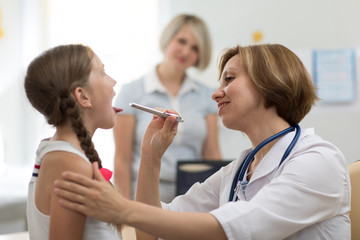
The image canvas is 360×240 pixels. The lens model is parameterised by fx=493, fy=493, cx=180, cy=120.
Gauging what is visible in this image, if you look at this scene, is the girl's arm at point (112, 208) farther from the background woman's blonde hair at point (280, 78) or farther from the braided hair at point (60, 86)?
the background woman's blonde hair at point (280, 78)

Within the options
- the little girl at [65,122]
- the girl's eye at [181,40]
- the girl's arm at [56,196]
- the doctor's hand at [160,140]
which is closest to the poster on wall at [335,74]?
the girl's eye at [181,40]

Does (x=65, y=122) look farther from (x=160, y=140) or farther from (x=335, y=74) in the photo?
(x=335, y=74)

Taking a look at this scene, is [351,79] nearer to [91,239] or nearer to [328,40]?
[328,40]

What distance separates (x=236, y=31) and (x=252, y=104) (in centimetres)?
184

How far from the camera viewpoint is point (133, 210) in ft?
3.16

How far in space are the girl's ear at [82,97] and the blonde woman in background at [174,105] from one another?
52.1 inches

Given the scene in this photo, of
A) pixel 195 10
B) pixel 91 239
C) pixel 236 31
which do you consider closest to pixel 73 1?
pixel 195 10

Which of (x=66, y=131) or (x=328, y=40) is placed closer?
(x=66, y=131)

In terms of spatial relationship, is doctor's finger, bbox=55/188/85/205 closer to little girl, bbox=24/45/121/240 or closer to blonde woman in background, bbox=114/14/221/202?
little girl, bbox=24/45/121/240

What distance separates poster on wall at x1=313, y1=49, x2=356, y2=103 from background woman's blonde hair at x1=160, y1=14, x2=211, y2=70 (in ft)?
2.28

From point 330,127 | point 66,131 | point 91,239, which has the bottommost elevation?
point 330,127

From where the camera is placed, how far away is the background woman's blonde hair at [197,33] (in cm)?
266

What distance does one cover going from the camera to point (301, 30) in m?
2.93

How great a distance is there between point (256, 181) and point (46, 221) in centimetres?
53
